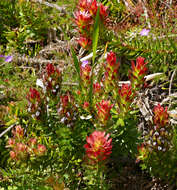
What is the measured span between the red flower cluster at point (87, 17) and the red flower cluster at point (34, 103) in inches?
23.8

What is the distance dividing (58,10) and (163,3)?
1.36 meters

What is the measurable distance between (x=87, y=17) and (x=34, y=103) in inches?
29.6

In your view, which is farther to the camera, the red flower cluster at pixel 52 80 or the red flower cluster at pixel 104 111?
the red flower cluster at pixel 52 80

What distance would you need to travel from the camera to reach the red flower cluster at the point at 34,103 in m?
1.93

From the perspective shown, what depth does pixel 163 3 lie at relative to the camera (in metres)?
3.33

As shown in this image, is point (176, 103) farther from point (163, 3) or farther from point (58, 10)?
point (58, 10)

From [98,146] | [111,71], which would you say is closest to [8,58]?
[111,71]

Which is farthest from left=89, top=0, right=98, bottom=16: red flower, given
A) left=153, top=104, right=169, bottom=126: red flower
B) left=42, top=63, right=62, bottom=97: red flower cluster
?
left=153, top=104, right=169, bottom=126: red flower

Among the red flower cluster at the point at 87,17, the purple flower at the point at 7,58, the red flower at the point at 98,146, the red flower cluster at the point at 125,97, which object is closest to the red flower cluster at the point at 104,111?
the red flower cluster at the point at 125,97

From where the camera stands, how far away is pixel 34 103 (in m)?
1.95

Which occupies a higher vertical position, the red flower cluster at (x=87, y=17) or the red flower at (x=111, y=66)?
the red flower cluster at (x=87, y=17)

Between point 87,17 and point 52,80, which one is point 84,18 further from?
point 52,80

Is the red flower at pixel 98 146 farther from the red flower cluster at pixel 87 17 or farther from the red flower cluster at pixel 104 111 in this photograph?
the red flower cluster at pixel 87 17

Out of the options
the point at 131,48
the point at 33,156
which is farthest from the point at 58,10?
the point at 33,156
